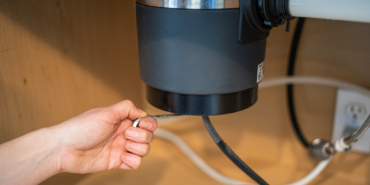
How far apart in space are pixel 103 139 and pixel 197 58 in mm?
233

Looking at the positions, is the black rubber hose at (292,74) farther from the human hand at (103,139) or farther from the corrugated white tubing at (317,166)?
the human hand at (103,139)

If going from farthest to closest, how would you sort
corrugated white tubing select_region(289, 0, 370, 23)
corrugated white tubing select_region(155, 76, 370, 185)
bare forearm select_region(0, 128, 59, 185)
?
corrugated white tubing select_region(155, 76, 370, 185) < bare forearm select_region(0, 128, 59, 185) < corrugated white tubing select_region(289, 0, 370, 23)

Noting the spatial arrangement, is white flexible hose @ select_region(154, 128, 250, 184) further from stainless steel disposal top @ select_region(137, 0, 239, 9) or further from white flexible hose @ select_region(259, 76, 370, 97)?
stainless steel disposal top @ select_region(137, 0, 239, 9)

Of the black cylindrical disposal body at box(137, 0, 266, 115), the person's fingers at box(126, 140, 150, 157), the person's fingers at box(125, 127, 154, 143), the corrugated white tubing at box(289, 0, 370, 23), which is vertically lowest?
the person's fingers at box(126, 140, 150, 157)

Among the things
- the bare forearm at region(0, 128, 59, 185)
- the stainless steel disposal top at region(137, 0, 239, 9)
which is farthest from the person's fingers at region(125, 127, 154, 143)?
the stainless steel disposal top at region(137, 0, 239, 9)

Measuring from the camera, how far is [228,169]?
0.74 m

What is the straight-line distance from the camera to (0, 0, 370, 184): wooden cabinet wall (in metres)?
0.50

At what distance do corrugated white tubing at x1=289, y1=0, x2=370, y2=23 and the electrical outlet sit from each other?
35 centimetres

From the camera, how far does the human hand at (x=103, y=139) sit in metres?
0.48

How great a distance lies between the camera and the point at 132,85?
0.79 m

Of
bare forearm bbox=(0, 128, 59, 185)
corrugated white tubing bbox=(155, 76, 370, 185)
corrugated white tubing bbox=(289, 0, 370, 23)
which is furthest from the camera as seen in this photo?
corrugated white tubing bbox=(155, 76, 370, 185)

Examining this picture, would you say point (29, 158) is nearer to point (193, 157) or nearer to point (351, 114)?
point (193, 157)

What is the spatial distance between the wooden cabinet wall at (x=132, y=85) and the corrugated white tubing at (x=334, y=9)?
311mm

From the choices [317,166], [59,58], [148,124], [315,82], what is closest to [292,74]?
[315,82]
